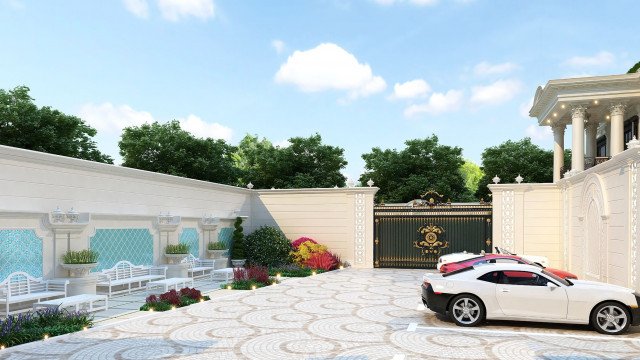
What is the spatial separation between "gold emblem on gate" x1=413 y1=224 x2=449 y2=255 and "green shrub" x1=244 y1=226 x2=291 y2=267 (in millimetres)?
5594

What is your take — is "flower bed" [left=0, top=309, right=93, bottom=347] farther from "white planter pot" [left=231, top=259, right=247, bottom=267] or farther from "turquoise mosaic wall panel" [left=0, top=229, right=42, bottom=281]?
"white planter pot" [left=231, top=259, right=247, bottom=267]

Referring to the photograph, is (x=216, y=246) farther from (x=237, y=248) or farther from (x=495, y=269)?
(x=495, y=269)

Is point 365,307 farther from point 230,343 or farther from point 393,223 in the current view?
point 393,223

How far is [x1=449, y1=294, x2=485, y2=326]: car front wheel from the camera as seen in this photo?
32.4 ft

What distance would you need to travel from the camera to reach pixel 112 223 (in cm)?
1443

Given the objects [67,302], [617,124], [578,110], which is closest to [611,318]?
[67,302]

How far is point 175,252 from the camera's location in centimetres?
1623

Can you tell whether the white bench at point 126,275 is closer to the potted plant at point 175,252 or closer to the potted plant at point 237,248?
the potted plant at point 175,252

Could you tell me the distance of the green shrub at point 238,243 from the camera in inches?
817

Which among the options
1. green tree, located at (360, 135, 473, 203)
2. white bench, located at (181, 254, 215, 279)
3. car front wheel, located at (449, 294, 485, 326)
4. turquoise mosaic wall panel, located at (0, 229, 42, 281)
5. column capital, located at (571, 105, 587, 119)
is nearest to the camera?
car front wheel, located at (449, 294, 485, 326)

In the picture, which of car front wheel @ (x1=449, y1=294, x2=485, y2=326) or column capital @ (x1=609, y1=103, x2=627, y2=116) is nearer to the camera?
car front wheel @ (x1=449, y1=294, x2=485, y2=326)

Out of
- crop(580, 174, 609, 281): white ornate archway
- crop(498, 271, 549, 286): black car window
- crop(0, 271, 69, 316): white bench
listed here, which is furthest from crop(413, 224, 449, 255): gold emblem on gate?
crop(0, 271, 69, 316): white bench

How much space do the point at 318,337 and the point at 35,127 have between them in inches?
1115

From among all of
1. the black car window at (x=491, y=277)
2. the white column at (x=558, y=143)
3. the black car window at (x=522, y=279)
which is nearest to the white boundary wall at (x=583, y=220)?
the white column at (x=558, y=143)
